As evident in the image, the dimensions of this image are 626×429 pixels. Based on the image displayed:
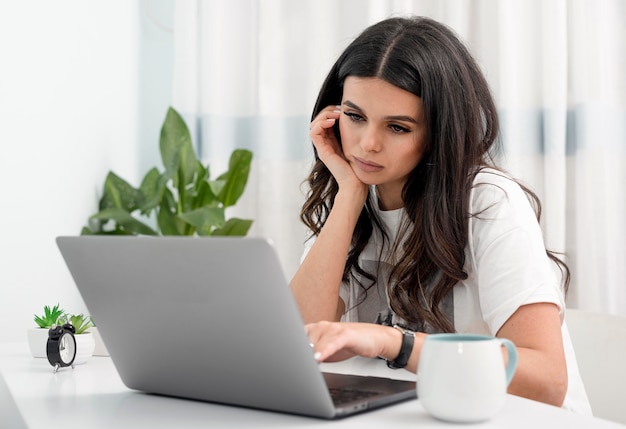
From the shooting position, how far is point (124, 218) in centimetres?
245

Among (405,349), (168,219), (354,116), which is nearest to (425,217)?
(354,116)

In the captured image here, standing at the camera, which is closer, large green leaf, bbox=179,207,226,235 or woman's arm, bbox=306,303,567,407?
woman's arm, bbox=306,303,567,407

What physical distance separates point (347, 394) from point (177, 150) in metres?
1.85

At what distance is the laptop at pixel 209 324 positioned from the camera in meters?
0.72

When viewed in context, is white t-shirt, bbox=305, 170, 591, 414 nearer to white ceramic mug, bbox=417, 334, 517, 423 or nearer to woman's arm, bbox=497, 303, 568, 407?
woman's arm, bbox=497, 303, 568, 407

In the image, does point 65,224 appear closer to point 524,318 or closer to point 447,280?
point 447,280

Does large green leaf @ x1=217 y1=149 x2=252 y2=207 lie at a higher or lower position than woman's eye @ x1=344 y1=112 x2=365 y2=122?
lower

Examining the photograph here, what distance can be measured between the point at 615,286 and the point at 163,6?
1.83m

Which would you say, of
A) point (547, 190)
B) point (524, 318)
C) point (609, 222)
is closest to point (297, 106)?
point (547, 190)

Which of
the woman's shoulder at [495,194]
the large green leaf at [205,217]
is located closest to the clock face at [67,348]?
the woman's shoulder at [495,194]

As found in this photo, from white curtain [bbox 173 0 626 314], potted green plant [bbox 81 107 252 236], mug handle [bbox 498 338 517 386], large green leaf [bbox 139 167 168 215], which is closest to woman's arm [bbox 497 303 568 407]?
mug handle [bbox 498 338 517 386]

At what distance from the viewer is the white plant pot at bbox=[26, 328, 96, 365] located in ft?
3.79

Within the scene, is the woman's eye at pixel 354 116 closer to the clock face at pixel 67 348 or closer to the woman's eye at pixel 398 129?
the woman's eye at pixel 398 129

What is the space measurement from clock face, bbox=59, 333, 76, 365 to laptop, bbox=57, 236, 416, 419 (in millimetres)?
219
